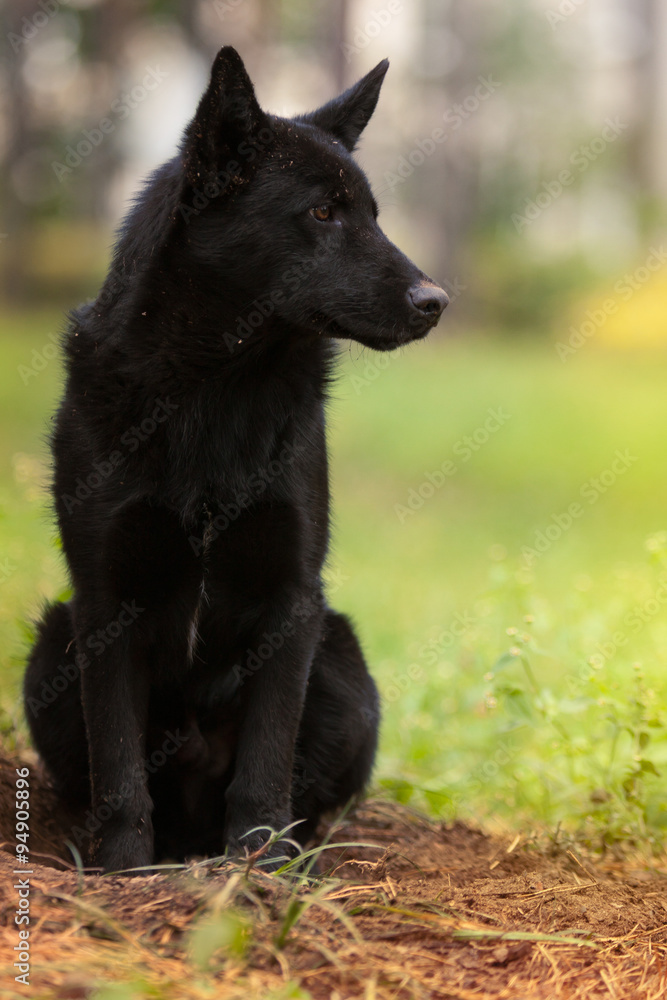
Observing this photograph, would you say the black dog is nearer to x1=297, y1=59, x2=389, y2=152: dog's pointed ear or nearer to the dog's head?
the dog's head

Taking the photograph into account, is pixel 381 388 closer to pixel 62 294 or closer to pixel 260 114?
pixel 62 294

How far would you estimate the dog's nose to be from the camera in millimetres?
2625

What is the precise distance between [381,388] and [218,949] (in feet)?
43.4

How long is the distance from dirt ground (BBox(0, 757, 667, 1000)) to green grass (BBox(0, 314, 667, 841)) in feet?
2.96


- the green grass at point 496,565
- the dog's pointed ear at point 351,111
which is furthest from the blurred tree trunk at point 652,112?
the dog's pointed ear at point 351,111

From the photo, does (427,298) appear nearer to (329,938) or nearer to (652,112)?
(329,938)

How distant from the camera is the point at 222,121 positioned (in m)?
2.44

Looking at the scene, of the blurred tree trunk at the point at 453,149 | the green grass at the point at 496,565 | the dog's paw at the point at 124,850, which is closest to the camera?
the dog's paw at the point at 124,850

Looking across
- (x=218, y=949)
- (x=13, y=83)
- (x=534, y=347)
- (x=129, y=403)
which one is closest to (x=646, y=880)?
(x=218, y=949)

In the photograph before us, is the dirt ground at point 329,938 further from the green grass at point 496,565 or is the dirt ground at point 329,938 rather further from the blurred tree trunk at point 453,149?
the blurred tree trunk at point 453,149

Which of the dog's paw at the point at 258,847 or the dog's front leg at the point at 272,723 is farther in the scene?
the dog's front leg at the point at 272,723

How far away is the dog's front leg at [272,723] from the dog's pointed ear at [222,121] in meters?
1.11

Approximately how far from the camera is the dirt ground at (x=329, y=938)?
152 cm

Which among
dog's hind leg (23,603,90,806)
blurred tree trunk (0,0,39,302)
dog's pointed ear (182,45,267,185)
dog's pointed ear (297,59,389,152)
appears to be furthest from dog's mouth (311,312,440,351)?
blurred tree trunk (0,0,39,302)
